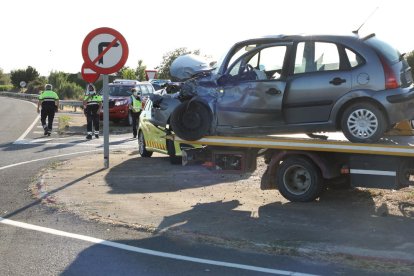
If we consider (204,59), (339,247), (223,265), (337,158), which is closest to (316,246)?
(339,247)

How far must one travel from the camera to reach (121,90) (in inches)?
1027

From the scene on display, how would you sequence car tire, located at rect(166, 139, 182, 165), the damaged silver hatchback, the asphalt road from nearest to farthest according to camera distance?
the asphalt road
the damaged silver hatchback
car tire, located at rect(166, 139, 182, 165)

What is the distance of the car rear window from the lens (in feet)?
25.3

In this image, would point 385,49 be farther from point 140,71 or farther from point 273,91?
point 140,71

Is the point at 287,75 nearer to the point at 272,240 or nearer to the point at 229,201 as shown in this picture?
the point at 229,201

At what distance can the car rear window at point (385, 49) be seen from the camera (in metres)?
7.72

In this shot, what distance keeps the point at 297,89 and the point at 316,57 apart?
52cm

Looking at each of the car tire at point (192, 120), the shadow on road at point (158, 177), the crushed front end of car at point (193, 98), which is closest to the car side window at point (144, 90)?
the shadow on road at point (158, 177)

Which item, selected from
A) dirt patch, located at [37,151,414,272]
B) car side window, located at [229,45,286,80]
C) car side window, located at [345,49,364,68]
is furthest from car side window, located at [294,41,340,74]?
dirt patch, located at [37,151,414,272]

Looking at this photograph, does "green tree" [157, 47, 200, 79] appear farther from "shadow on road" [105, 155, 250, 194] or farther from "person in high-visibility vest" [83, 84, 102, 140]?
"shadow on road" [105, 155, 250, 194]

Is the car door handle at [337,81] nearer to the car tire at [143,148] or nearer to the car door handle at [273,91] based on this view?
the car door handle at [273,91]

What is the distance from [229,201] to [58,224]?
265 cm

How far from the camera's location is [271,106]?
832cm

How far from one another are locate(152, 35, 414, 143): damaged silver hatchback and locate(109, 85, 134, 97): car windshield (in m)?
16.9
